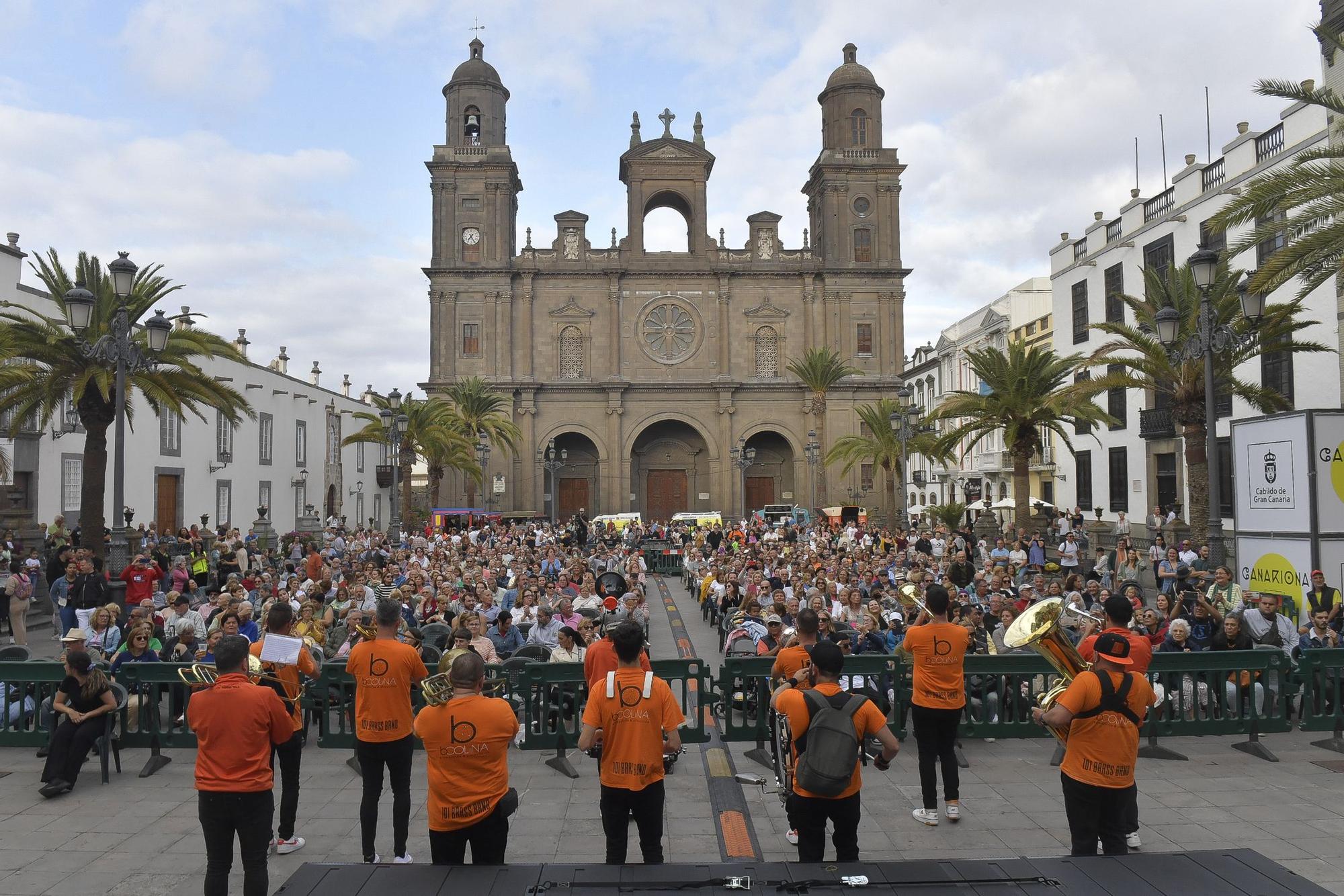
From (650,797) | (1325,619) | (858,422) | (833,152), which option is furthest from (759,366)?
(650,797)

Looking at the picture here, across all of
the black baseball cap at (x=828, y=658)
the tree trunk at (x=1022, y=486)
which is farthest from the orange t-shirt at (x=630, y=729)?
the tree trunk at (x=1022, y=486)

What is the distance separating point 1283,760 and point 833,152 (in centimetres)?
4940

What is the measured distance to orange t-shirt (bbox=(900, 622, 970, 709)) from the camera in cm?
670

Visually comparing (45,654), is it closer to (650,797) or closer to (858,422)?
(650,797)

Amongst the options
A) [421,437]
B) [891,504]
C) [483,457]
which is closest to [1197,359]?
[891,504]

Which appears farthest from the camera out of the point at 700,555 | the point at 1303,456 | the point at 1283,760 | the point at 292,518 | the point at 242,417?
the point at 292,518

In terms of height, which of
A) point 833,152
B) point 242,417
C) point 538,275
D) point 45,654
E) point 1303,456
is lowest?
point 45,654

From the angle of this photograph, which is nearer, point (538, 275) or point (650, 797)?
point (650, 797)

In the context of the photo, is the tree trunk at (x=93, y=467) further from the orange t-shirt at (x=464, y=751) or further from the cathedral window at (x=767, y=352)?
the cathedral window at (x=767, y=352)

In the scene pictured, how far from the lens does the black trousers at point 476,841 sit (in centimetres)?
486

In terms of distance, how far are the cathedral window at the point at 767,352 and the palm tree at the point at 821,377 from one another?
3.40ft

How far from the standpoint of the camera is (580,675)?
8852 mm

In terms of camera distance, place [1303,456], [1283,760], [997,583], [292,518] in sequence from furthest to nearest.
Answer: [292,518]
[997,583]
[1303,456]
[1283,760]

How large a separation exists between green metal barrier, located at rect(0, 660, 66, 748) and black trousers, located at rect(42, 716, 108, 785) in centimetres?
118
